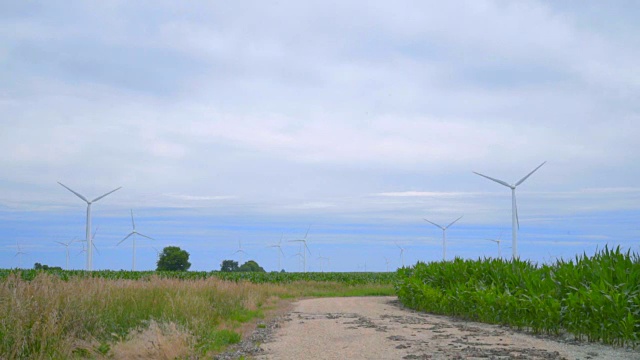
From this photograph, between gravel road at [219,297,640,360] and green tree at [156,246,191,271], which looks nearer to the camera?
gravel road at [219,297,640,360]

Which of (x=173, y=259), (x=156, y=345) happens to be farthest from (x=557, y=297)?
(x=173, y=259)

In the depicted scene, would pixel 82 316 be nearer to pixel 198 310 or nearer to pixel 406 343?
pixel 198 310

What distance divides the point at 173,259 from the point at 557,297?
271ft

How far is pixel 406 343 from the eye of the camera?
14211 mm

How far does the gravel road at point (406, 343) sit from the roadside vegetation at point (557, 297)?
0.54m

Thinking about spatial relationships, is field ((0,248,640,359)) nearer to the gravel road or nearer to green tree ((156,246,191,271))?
the gravel road

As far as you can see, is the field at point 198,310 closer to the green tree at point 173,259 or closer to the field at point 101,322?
the field at point 101,322

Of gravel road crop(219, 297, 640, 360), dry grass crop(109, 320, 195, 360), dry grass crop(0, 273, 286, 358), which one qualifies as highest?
dry grass crop(0, 273, 286, 358)

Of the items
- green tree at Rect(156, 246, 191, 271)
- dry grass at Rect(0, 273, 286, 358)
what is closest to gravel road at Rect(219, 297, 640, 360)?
dry grass at Rect(0, 273, 286, 358)

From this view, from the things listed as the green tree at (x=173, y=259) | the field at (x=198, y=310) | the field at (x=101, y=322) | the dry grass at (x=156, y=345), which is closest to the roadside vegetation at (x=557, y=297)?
the field at (x=198, y=310)

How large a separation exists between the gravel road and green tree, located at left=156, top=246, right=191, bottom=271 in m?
76.8

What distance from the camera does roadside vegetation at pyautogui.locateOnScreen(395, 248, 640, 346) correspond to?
13977mm

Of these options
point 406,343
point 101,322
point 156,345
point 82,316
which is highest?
point 82,316

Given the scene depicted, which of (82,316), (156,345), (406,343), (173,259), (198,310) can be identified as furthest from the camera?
(173,259)
